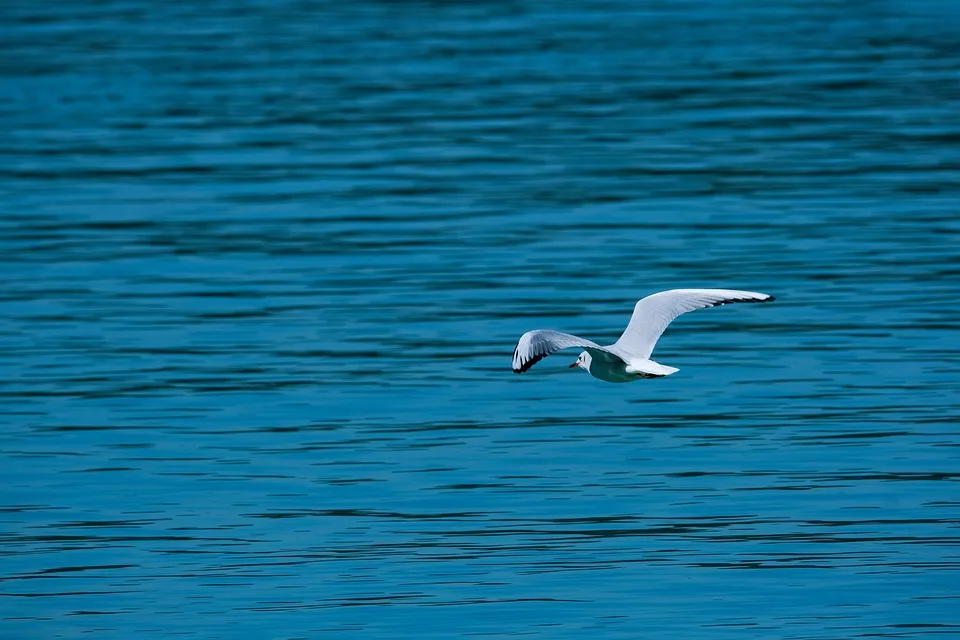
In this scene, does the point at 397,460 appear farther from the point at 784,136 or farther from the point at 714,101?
the point at 714,101

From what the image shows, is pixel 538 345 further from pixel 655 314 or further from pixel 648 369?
pixel 655 314

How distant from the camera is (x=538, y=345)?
1153 centimetres

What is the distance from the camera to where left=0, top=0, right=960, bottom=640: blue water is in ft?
41.0

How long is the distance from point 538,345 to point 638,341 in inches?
76.9

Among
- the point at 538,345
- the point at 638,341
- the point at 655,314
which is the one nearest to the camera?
the point at 538,345

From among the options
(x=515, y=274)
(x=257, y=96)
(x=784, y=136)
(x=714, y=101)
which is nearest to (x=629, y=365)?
(x=515, y=274)

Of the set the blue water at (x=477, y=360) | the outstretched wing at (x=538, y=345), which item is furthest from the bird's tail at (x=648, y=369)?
the blue water at (x=477, y=360)

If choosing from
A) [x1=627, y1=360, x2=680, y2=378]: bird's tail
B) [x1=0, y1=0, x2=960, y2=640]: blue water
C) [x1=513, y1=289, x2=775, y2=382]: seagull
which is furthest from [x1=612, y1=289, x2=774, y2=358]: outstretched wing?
[x1=0, y1=0, x2=960, y2=640]: blue water

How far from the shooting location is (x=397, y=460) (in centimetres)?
1502

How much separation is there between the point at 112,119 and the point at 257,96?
3.35 m

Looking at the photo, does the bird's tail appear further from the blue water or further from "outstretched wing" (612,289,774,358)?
the blue water

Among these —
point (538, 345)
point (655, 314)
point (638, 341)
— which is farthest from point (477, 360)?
point (538, 345)

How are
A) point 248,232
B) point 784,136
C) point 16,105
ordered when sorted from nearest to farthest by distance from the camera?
point 248,232 < point 784,136 < point 16,105

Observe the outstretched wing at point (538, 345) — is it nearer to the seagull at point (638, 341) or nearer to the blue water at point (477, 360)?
the seagull at point (638, 341)
